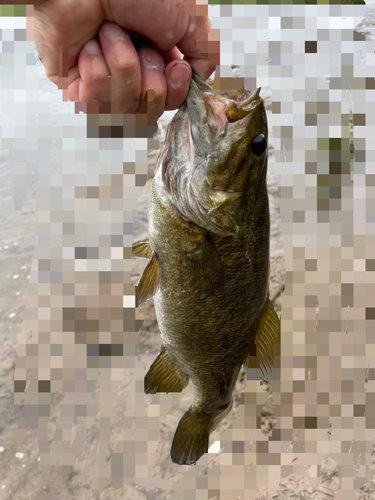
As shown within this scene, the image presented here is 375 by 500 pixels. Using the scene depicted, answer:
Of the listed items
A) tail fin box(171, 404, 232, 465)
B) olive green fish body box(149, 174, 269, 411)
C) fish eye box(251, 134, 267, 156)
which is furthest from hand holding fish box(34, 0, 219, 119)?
tail fin box(171, 404, 232, 465)

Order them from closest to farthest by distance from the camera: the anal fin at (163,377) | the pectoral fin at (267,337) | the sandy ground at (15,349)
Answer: the pectoral fin at (267,337)
the anal fin at (163,377)
the sandy ground at (15,349)

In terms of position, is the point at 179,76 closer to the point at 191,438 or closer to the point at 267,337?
the point at 267,337

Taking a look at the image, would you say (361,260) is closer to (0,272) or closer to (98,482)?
(98,482)

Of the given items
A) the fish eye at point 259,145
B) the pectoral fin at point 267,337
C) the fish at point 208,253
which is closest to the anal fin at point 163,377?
the fish at point 208,253

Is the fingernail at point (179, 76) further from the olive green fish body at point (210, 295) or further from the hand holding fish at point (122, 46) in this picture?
the olive green fish body at point (210, 295)

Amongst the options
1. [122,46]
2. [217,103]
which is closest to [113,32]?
[122,46]

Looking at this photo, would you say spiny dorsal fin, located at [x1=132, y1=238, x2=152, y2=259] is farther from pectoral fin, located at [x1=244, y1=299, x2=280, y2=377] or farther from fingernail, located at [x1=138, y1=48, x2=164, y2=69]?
fingernail, located at [x1=138, y1=48, x2=164, y2=69]
